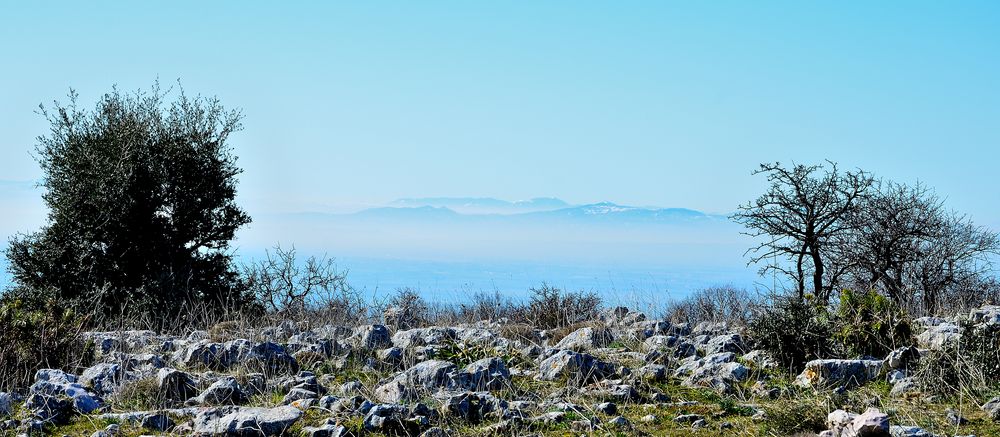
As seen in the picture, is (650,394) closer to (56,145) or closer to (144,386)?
(144,386)

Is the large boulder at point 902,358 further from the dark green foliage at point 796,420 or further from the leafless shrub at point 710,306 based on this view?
the leafless shrub at point 710,306

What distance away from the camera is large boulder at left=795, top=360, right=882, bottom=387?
373 inches

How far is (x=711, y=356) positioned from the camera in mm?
10617

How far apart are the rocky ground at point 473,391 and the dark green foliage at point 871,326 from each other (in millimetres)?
281

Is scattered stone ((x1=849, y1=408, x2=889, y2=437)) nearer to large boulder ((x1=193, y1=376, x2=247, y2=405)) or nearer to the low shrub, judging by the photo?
the low shrub

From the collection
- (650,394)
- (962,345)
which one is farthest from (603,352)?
(962,345)

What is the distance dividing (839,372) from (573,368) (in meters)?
2.80

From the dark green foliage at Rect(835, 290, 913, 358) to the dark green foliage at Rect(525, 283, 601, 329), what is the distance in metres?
5.73

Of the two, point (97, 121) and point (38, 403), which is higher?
point (97, 121)

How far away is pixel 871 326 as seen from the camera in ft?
35.4

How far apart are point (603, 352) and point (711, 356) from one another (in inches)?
53.9

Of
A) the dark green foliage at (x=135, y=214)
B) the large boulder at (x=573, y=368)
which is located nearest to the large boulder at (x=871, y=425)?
the large boulder at (x=573, y=368)

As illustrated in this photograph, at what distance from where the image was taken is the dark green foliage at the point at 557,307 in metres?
16.5

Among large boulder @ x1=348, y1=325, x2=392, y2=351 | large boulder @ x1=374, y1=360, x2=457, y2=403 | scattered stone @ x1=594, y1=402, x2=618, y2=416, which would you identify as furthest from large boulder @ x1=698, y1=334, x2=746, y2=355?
large boulder @ x1=348, y1=325, x2=392, y2=351
